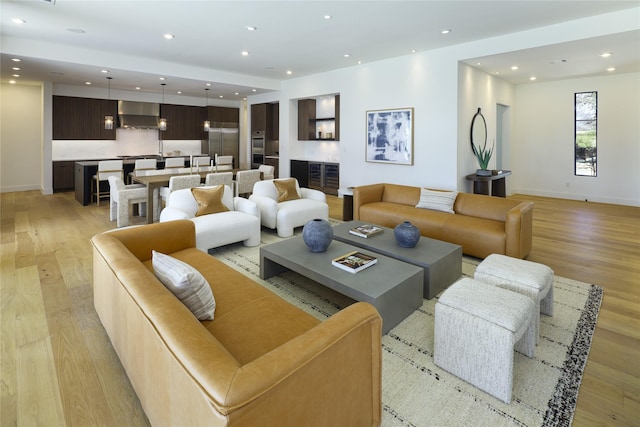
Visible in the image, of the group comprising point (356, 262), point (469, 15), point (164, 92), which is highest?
point (164, 92)

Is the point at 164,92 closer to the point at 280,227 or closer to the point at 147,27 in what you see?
the point at 147,27

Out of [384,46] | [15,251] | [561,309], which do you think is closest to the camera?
[561,309]

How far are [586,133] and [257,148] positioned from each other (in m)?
8.41

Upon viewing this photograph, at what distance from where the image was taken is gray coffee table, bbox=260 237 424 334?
2490 millimetres

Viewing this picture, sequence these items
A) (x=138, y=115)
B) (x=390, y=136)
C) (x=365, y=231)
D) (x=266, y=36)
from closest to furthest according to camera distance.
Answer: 1. (x=365, y=231)
2. (x=266, y=36)
3. (x=390, y=136)
4. (x=138, y=115)

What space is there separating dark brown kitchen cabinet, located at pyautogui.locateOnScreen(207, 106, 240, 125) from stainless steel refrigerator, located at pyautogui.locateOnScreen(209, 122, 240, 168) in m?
0.15

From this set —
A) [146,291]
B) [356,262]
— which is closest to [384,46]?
[356,262]

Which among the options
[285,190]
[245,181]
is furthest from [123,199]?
[285,190]

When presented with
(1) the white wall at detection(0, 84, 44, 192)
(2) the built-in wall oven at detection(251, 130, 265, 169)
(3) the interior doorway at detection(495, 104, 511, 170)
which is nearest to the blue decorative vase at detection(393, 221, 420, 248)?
(3) the interior doorway at detection(495, 104, 511, 170)

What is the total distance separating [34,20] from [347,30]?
4248 mm

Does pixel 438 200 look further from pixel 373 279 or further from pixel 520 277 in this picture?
pixel 373 279

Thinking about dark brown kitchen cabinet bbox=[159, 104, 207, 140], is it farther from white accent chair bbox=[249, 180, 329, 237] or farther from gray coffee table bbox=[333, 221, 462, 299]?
gray coffee table bbox=[333, 221, 462, 299]

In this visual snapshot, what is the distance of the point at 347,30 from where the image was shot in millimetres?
5059

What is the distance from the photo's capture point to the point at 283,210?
4.94 metres
